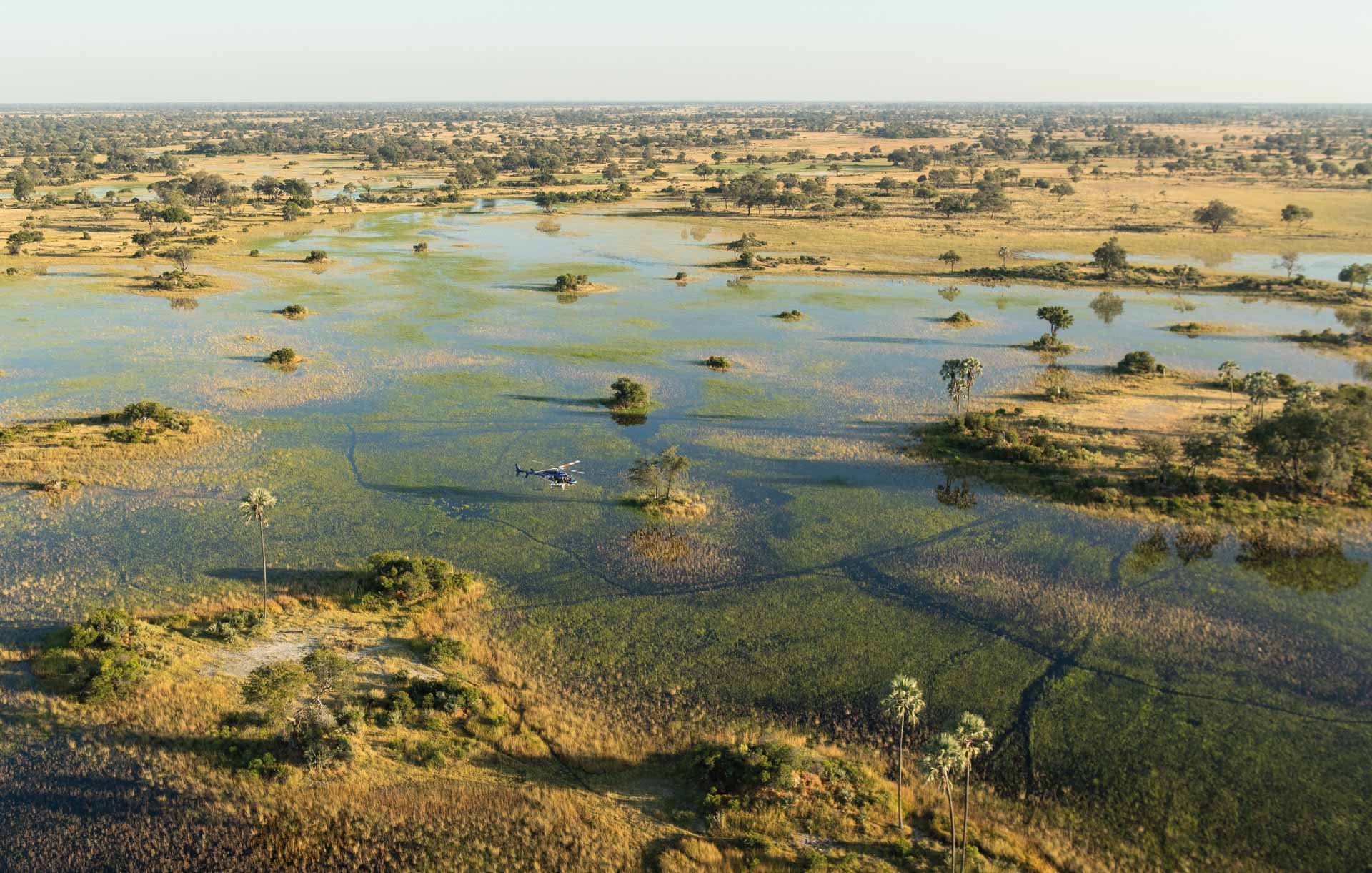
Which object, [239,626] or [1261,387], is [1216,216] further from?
[239,626]

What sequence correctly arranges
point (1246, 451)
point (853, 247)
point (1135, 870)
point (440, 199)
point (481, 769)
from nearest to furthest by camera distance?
point (1135, 870) < point (481, 769) < point (1246, 451) < point (853, 247) < point (440, 199)

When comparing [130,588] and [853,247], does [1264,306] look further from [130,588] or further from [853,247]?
[130,588]

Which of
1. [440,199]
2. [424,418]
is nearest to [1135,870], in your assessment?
[424,418]

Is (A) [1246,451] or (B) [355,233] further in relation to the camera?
(B) [355,233]

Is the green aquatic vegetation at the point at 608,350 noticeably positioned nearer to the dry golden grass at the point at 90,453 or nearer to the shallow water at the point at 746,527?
the shallow water at the point at 746,527

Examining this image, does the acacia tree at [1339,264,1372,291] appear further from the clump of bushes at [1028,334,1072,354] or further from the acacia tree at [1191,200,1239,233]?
the clump of bushes at [1028,334,1072,354]

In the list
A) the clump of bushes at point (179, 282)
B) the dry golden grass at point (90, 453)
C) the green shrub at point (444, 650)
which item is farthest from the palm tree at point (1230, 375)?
the clump of bushes at point (179, 282)

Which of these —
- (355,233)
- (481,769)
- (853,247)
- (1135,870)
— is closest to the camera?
(1135,870)

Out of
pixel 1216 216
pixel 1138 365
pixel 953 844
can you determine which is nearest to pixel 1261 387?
pixel 1138 365
